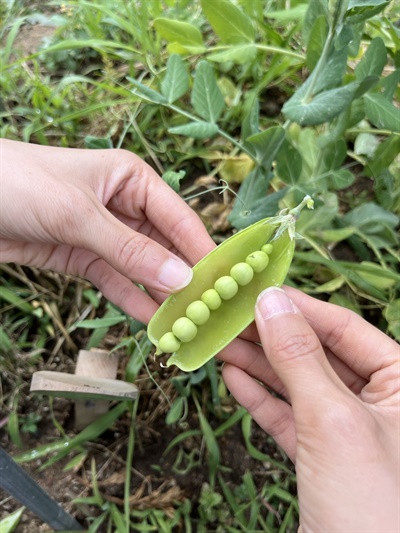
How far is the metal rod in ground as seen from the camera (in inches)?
42.0

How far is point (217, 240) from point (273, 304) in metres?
0.86

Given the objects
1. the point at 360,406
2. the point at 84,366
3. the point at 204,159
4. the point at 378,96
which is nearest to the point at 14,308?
the point at 84,366

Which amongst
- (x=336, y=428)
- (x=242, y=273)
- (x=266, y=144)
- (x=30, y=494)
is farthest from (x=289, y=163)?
(x=30, y=494)

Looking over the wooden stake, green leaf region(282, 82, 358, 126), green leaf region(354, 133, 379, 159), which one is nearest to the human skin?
the wooden stake

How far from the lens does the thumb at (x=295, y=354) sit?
3.10ft

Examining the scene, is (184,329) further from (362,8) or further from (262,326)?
(362,8)

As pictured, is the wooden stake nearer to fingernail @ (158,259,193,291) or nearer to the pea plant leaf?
fingernail @ (158,259,193,291)

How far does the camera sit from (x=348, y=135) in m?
2.03

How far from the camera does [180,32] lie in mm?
1599

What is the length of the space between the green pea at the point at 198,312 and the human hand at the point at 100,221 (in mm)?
61

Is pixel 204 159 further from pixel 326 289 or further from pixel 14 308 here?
pixel 14 308

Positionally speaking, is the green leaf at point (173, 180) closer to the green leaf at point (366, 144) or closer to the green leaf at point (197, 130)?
the green leaf at point (197, 130)

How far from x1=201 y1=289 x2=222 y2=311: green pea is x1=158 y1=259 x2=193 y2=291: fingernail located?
68mm

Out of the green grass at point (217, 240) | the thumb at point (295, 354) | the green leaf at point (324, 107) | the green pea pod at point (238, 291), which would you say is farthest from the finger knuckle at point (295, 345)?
the green leaf at point (324, 107)
